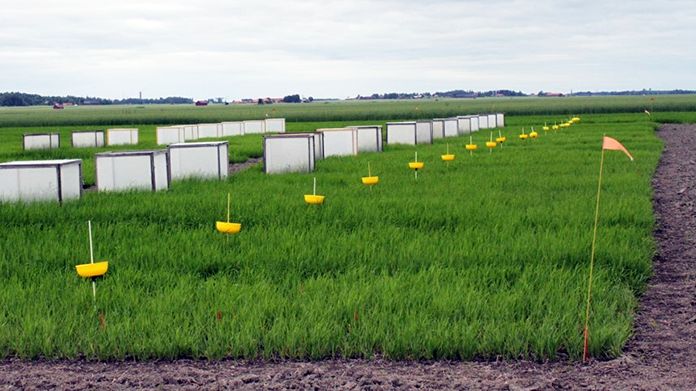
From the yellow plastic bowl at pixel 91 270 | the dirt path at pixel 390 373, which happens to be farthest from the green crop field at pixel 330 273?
the yellow plastic bowl at pixel 91 270

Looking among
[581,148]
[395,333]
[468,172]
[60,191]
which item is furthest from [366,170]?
[395,333]

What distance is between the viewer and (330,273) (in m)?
8.64

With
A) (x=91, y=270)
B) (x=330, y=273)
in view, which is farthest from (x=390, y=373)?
(x=91, y=270)

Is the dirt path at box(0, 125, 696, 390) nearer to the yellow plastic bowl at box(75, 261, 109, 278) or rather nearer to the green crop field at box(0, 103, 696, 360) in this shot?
the green crop field at box(0, 103, 696, 360)

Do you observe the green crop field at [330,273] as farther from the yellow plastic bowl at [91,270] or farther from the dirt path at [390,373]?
the yellow plastic bowl at [91,270]

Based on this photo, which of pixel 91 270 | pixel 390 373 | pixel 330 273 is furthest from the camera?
pixel 330 273

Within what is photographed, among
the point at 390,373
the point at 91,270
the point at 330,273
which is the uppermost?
the point at 91,270

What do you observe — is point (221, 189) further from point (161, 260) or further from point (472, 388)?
point (472, 388)

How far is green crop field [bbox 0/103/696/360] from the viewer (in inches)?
256

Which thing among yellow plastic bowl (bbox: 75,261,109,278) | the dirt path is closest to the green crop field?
the dirt path

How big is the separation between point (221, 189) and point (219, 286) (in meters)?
7.99

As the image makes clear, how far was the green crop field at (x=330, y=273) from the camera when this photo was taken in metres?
6.50

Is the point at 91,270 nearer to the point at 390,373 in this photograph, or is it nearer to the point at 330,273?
the point at 330,273

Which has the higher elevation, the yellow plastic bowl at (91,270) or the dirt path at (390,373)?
the yellow plastic bowl at (91,270)
